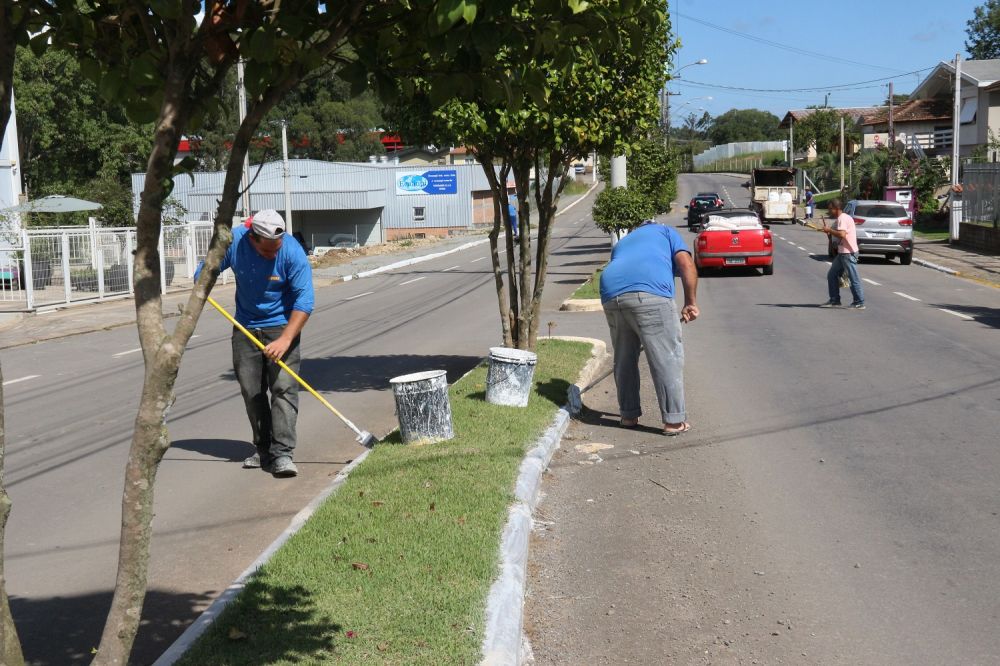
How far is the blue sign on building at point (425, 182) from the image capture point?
6662 cm

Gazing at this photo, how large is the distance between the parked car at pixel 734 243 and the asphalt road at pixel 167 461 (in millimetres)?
9366

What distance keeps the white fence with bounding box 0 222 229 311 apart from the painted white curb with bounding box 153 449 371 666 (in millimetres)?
16600

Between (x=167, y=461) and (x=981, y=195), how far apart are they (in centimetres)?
3131

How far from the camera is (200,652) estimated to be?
416 centimetres

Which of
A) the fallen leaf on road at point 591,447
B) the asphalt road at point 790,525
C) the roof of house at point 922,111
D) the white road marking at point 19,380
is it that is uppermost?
the roof of house at point 922,111

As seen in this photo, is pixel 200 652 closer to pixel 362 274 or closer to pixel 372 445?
pixel 372 445

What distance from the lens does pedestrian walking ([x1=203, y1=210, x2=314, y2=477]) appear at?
7.62m

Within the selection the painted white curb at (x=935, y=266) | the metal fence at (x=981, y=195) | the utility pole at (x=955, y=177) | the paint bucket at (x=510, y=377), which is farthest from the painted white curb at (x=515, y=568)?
the utility pole at (x=955, y=177)

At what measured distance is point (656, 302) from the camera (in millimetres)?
8508

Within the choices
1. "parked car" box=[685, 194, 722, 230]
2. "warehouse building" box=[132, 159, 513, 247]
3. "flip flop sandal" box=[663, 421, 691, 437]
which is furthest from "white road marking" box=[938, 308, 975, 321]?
"warehouse building" box=[132, 159, 513, 247]

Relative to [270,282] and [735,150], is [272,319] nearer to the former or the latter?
[270,282]

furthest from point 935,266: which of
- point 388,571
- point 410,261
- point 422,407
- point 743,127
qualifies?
point 743,127

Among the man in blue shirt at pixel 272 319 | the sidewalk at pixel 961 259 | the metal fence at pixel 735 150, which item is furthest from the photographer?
the metal fence at pixel 735 150

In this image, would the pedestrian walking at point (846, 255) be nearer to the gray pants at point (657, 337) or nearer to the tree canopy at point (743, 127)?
the gray pants at point (657, 337)
